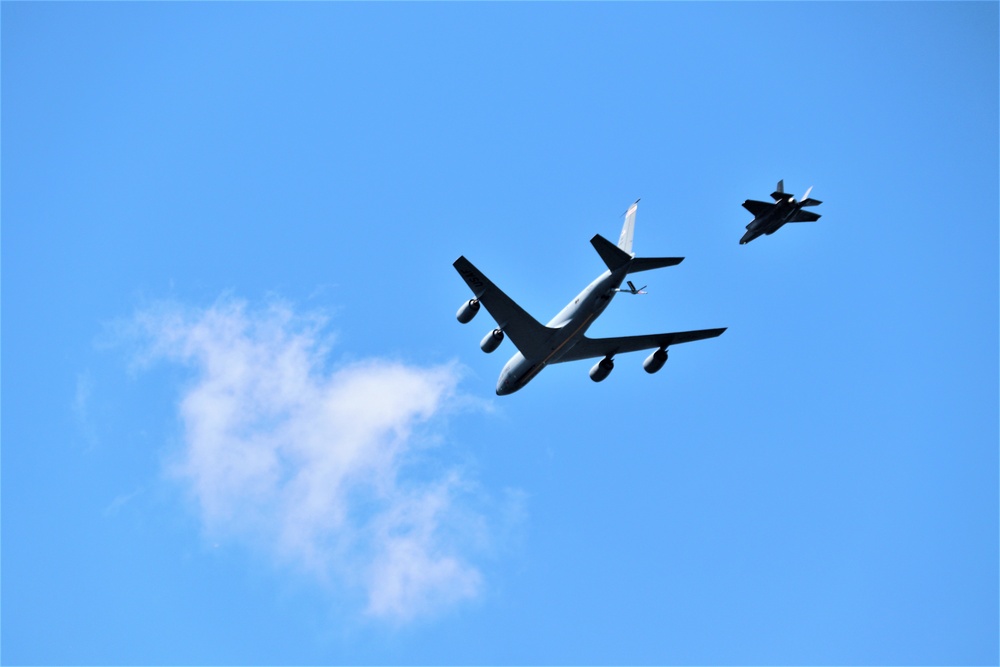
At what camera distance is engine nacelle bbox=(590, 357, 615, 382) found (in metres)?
43.1

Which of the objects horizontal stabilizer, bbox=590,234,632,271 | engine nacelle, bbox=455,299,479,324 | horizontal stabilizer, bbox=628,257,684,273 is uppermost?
engine nacelle, bbox=455,299,479,324

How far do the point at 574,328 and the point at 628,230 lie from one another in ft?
16.6

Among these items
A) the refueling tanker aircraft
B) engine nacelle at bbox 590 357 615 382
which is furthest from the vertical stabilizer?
engine nacelle at bbox 590 357 615 382

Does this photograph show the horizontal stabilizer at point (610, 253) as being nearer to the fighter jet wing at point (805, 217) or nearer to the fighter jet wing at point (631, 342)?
the fighter jet wing at point (631, 342)

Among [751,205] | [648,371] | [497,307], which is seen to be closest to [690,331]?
[648,371]

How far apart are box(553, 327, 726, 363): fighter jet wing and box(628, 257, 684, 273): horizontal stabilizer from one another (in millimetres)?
7501

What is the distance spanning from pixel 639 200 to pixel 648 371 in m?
8.78

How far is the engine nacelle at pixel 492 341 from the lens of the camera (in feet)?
129

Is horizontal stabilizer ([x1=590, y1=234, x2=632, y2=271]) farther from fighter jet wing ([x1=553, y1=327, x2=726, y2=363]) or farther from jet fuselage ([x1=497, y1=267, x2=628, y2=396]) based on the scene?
fighter jet wing ([x1=553, y1=327, x2=726, y2=363])

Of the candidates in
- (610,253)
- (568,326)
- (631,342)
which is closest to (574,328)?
(568,326)

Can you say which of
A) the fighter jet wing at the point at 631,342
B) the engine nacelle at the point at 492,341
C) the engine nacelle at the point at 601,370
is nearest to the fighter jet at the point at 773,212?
the fighter jet wing at the point at 631,342

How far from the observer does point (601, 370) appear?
141 feet

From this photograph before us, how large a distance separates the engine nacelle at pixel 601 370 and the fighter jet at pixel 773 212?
31.4 feet

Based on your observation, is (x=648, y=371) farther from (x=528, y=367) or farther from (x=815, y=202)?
(x=815, y=202)
